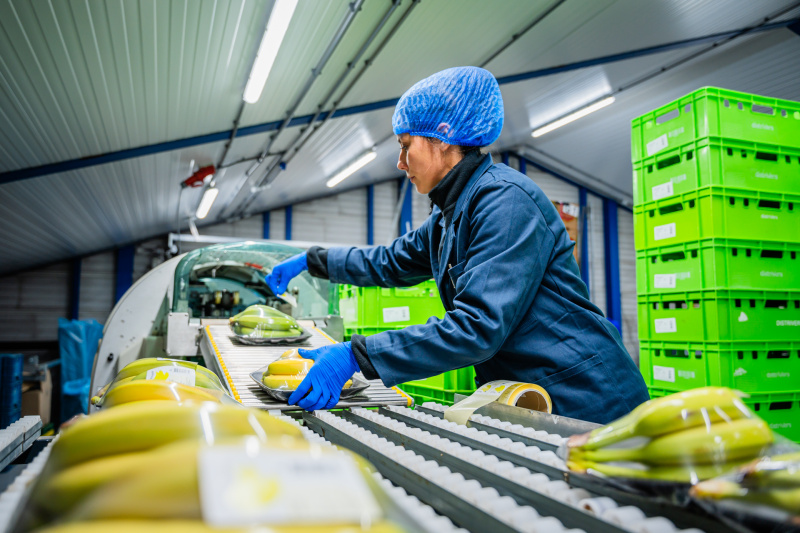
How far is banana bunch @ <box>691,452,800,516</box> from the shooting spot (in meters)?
0.61

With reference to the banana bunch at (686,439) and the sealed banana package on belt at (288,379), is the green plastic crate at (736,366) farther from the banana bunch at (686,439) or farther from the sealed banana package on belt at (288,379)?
the banana bunch at (686,439)

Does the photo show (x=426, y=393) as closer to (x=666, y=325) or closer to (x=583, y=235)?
(x=666, y=325)

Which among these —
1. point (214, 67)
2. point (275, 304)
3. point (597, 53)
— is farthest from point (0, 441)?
point (597, 53)

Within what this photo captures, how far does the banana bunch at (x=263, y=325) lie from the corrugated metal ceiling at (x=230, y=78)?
8.24ft

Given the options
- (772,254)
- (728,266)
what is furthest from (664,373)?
(772,254)

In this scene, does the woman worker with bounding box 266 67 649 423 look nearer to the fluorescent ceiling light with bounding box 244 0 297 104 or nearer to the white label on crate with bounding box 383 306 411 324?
the white label on crate with bounding box 383 306 411 324

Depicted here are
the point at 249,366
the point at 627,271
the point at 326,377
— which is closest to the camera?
the point at 326,377

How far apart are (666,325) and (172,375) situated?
403 cm

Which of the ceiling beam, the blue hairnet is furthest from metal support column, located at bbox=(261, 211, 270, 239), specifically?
the blue hairnet

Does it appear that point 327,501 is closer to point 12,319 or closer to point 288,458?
point 288,458

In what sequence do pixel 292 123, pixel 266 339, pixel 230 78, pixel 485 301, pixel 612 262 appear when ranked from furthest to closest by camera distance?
pixel 612 262 < pixel 292 123 < pixel 230 78 < pixel 266 339 < pixel 485 301

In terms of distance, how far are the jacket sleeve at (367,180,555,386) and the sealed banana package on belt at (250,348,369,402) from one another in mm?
385

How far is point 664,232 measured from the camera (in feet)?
13.7

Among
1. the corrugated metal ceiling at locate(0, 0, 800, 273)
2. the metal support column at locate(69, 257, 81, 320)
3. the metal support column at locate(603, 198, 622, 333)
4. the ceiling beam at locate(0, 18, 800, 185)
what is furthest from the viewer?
the metal support column at locate(603, 198, 622, 333)
